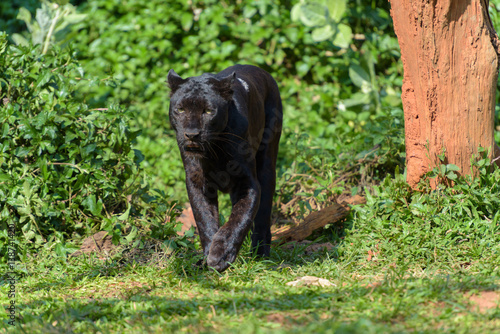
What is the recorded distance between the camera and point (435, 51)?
15.3 feet

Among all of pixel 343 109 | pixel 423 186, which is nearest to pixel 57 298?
pixel 423 186

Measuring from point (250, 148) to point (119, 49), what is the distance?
579 centimetres

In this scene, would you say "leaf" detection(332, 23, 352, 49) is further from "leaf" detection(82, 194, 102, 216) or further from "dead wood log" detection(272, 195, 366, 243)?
"leaf" detection(82, 194, 102, 216)

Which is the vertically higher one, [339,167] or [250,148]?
[250,148]

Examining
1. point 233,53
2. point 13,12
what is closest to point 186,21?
point 233,53

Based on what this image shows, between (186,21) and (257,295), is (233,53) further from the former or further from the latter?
(257,295)

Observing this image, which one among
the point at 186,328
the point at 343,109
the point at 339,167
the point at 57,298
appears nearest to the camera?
the point at 186,328

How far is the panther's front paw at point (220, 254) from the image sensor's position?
3.96 m

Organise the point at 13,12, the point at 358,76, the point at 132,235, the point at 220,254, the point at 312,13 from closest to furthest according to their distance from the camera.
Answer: the point at 220,254 < the point at 132,235 < the point at 312,13 < the point at 358,76 < the point at 13,12

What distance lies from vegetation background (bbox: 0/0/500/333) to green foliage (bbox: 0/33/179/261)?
0.01 metres

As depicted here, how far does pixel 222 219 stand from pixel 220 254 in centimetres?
134

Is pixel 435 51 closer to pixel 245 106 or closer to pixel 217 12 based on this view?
pixel 245 106

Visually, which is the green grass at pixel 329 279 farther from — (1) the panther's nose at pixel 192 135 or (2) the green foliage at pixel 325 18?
(2) the green foliage at pixel 325 18

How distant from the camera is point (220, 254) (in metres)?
3.98
